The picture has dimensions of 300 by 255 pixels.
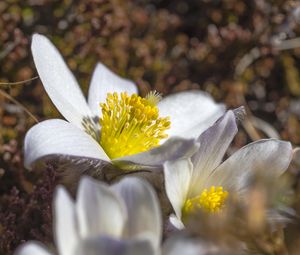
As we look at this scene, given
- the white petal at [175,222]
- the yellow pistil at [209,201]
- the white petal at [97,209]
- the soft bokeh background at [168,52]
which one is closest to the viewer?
the white petal at [97,209]

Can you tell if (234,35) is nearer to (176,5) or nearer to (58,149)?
(176,5)

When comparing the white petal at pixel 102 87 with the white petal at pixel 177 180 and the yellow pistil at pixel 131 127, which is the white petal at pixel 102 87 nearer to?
the yellow pistil at pixel 131 127

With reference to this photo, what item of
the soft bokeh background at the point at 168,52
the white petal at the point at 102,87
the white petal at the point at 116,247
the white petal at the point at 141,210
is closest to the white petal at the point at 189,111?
the white petal at the point at 102,87

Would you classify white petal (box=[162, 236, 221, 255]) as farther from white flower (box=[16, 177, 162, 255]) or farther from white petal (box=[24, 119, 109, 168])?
white petal (box=[24, 119, 109, 168])

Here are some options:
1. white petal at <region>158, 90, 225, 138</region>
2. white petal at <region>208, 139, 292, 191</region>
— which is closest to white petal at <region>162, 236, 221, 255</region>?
white petal at <region>208, 139, 292, 191</region>

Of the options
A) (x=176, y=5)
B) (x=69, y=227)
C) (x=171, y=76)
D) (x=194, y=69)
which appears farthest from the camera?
(x=176, y=5)

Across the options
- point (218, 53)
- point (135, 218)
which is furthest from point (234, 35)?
point (135, 218)

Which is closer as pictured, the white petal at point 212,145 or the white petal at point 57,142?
the white petal at point 57,142
